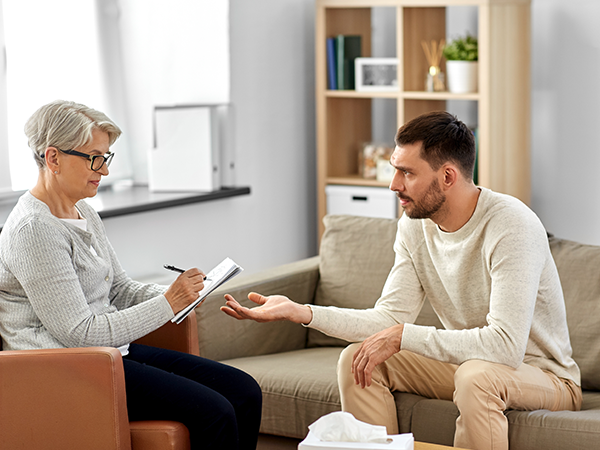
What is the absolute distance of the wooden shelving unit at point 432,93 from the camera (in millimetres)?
3510

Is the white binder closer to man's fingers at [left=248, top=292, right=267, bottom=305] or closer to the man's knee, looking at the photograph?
man's fingers at [left=248, top=292, right=267, bottom=305]

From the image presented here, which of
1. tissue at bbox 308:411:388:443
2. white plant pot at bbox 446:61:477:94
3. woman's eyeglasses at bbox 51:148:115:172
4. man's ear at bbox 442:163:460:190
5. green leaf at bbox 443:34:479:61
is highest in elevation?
green leaf at bbox 443:34:479:61

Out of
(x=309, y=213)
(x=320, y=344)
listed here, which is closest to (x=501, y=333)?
(x=320, y=344)

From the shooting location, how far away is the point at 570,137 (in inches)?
147

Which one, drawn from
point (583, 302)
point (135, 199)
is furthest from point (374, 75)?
point (583, 302)

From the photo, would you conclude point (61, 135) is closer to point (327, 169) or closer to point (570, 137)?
point (327, 169)

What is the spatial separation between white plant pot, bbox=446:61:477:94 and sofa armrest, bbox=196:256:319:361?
124cm

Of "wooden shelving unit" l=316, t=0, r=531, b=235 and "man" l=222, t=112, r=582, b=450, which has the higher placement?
"wooden shelving unit" l=316, t=0, r=531, b=235

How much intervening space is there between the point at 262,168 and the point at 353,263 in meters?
1.29

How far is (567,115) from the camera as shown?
3.74 meters

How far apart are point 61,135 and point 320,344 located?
1.17 m

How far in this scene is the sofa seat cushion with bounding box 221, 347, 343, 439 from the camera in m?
2.25

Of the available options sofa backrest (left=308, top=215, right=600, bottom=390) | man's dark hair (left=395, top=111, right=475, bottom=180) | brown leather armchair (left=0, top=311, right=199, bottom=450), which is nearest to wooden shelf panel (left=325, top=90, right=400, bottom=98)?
sofa backrest (left=308, top=215, right=600, bottom=390)

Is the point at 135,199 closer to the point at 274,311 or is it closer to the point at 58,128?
the point at 58,128
